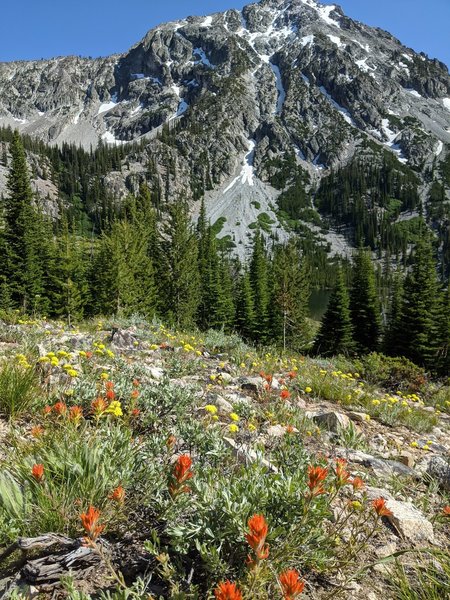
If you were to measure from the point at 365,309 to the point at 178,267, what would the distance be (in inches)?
894

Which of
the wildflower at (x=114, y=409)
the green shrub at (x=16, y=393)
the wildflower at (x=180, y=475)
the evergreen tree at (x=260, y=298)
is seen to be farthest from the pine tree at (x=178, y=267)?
the wildflower at (x=180, y=475)

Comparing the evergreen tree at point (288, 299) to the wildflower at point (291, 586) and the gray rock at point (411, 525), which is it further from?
the wildflower at point (291, 586)

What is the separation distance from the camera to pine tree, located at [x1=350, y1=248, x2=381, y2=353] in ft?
135

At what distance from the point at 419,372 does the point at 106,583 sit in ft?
29.2

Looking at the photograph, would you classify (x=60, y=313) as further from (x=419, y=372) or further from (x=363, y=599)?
(x=363, y=599)

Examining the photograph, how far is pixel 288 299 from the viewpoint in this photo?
86.9ft

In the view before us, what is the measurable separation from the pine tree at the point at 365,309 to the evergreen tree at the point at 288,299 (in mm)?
5803

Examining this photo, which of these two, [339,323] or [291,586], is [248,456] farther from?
[339,323]

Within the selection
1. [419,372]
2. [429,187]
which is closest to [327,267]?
[429,187]

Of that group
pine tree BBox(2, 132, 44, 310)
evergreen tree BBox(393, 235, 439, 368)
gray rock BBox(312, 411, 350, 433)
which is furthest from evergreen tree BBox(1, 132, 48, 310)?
evergreen tree BBox(393, 235, 439, 368)

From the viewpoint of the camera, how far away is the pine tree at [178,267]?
107ft

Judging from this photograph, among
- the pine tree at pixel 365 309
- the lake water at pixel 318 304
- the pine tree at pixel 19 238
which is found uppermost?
the pine tree at pixel 19 238

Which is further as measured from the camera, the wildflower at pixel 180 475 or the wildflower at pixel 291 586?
the wildflower at pixel 180 475

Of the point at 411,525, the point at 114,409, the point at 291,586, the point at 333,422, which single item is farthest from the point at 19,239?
the point at 291,586
